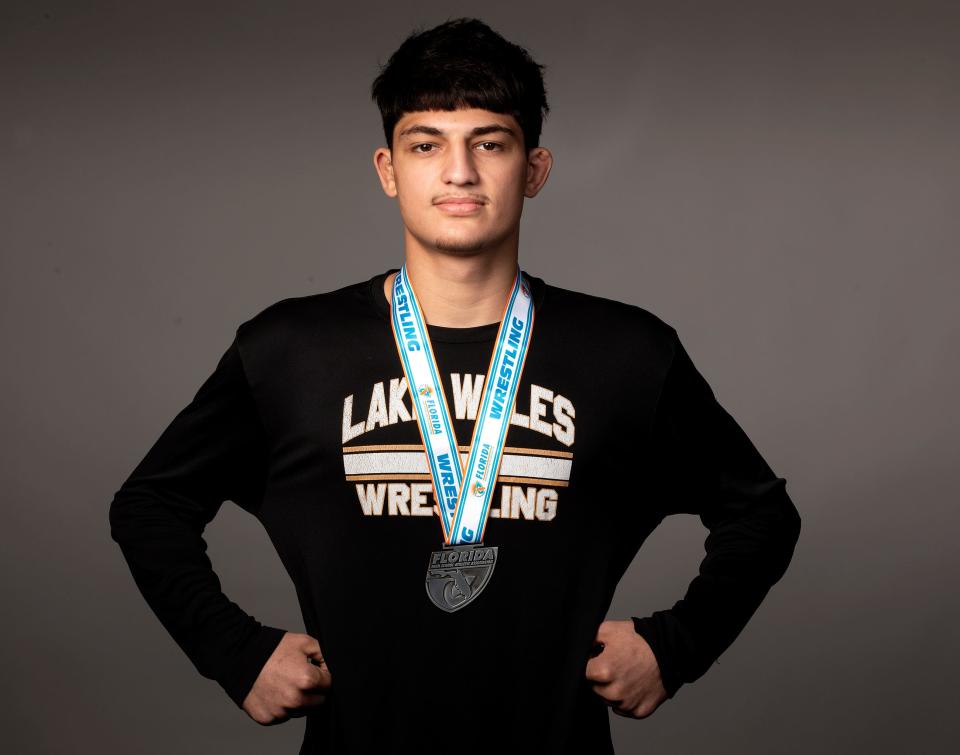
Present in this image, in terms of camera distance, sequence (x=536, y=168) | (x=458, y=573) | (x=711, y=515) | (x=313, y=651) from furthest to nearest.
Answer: (x=711, y=515) < (x=536, y=168) < (x=313, y=651) < (x=458, y=573)

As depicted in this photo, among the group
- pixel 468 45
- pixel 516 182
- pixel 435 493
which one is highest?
pixel 468 45

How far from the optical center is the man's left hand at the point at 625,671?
2.65 m

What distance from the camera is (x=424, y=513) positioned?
8.53 ft

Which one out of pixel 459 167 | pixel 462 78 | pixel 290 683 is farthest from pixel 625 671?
pixel 462 78

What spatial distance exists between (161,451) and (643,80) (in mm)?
2569

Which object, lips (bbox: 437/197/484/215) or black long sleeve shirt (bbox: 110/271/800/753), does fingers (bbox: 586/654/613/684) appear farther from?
lips (bbox: 437/197/484/215)

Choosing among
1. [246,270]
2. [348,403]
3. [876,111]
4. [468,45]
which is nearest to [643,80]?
[876,111]

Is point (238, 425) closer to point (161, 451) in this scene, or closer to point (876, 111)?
point (161, 451)

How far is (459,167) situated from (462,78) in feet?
0.67

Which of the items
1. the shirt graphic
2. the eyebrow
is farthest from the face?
→ the shirt graphic

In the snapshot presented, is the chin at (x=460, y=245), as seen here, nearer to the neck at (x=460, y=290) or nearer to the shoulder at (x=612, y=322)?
the neck at (x=460, y=290)

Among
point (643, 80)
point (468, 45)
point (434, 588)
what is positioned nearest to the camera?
point (434, 588)

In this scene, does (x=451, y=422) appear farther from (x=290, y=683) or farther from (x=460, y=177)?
(x=290, y=683)

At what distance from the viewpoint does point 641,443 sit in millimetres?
2713
